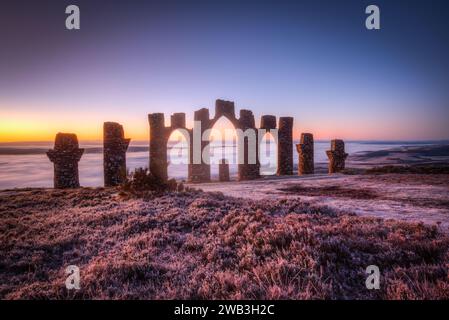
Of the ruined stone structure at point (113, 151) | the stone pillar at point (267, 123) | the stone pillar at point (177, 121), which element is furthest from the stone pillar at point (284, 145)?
the ruined stone structure at point (113, 151)

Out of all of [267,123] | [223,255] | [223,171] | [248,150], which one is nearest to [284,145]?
[267,123]

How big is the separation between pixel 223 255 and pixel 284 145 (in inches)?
882

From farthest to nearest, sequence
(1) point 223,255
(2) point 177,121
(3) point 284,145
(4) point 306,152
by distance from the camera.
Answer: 1. (4) point 306,152
2. (3) point 284,145
3. (2) point 177,121
4. (1) point 223,255

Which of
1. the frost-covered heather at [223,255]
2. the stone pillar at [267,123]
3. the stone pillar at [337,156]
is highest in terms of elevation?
the stone pillar at [267,123]

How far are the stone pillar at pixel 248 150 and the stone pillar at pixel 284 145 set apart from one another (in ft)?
8.27

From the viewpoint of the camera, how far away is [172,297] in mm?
4348

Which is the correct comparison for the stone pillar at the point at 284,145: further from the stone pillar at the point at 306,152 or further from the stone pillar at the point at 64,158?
the stone pillar at the point at 64,158

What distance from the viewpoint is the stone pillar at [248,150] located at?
2634 centimetres

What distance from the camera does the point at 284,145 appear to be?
2739 centimetres

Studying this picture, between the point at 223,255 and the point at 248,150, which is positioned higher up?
the point at 248,150

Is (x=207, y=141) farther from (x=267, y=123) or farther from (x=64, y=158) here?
(x=64, y=158)

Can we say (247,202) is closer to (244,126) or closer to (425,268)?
(425,268)

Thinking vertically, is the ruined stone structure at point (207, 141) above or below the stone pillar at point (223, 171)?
above

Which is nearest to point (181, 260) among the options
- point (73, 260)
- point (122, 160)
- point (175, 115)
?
point (73, 260)
